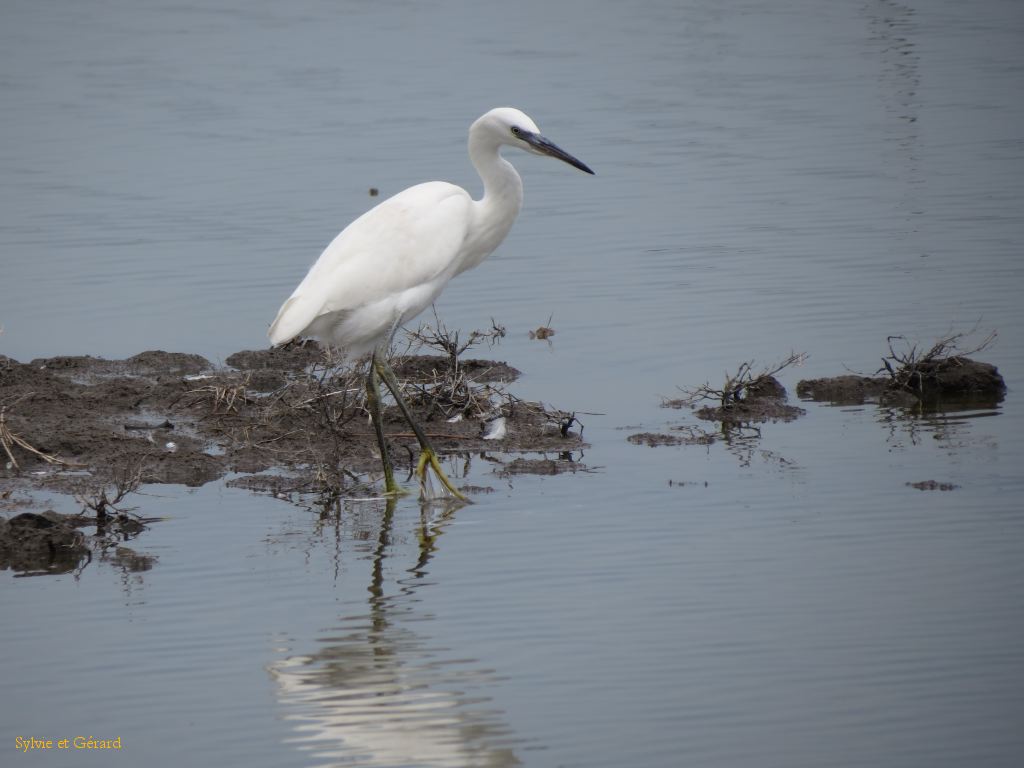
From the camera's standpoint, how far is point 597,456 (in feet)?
29.6

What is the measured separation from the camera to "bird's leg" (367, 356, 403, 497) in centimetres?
873

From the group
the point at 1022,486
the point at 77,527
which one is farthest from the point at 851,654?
the point at 77,527

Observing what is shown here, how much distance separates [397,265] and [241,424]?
5.02ft

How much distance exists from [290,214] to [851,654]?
10.2 m

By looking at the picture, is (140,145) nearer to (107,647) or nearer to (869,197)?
(869,197)

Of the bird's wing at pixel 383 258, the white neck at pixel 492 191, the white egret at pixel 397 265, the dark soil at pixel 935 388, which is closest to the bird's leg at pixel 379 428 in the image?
the white egret at pixel 397 265

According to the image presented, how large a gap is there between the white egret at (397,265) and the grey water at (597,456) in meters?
0.81

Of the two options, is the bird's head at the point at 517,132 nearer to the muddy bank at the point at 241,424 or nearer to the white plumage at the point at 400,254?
the white plumage at the point at 400,254

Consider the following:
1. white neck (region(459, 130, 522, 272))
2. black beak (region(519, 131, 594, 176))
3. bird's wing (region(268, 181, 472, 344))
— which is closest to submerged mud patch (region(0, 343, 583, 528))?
bird's wing (region(268, 181, 472, 344))

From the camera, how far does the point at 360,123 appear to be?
20531 mm

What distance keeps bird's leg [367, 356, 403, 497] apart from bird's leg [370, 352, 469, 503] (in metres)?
0.05

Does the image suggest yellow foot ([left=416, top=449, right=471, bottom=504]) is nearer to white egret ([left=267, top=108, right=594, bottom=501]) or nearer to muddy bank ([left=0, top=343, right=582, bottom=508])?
white egret ([left=267, top=108, right=594, bottom=501])

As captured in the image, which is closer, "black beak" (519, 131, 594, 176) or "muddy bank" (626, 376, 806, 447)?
"black beak" (519, 131, 594, 176)

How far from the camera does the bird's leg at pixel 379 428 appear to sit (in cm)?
873
